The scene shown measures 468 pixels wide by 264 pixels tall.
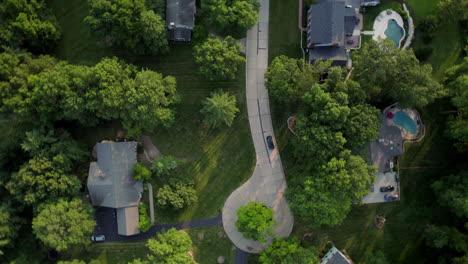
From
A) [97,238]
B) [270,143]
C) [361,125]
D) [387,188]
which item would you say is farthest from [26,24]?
[387,188]

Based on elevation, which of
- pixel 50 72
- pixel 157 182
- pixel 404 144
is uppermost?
pixel 50 72

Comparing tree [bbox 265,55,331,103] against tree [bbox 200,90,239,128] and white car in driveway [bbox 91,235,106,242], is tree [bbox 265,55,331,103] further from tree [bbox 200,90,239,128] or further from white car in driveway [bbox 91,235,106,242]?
white car in driveway [bbox 91,235,106,242]

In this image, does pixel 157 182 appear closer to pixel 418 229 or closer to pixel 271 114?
pixel 271 114

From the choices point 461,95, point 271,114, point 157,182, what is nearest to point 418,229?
point 461,95

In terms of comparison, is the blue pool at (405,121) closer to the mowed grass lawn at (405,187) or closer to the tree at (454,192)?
the mowed grass lawn at (405,187)

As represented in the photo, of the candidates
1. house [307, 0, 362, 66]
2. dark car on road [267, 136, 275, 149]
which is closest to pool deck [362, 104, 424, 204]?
house [307, 0, 362, 66]

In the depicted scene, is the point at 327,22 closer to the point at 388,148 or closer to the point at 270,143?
the point at 270,143

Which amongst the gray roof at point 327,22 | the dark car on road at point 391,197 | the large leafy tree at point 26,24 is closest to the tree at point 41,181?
the large leafy tree at point 26,24
